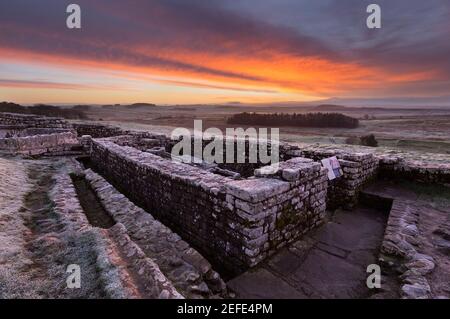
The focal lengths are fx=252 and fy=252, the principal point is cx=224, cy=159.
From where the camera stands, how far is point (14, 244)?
3967 mm

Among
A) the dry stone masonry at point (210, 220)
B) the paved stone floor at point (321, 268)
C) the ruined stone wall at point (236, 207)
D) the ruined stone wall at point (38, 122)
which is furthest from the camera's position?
the ruined stone wall at point (38, 122)

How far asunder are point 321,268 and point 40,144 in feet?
38.6

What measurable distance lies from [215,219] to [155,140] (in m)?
8.37

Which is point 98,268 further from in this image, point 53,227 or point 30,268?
point 53,227

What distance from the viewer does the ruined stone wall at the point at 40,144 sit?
996 centimetres

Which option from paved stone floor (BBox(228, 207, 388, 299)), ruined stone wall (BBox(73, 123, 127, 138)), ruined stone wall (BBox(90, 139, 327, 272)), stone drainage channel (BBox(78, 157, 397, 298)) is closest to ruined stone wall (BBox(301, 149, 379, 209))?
stone drainage channel (BBox(78, 157, 397, 298))

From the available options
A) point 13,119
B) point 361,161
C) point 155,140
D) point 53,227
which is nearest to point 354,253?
point 361,161

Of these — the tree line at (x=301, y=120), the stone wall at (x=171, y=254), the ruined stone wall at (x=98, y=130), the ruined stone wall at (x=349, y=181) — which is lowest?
the stone wall at (x=171, y=254)

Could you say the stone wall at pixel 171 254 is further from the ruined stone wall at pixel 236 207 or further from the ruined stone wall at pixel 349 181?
the ruined stone wall at pixel 349 181

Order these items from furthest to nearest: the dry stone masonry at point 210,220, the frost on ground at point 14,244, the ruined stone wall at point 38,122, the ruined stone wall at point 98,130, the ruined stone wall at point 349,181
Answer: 1. the ruined stone wall at point 98,130
2. the ruined stone wall at point 38,122
3. the ruined stone wall at point 349,181
4. the dry stone masonry at point 210,220
5. the frost on ground at point 14,244

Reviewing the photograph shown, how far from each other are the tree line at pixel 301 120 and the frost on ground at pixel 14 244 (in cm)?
3256

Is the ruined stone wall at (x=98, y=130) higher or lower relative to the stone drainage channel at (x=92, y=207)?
higher

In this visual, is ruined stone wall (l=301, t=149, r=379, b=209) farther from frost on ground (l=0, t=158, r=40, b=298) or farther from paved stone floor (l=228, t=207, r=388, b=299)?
frost on ground (l=0, t=158, r=40, b=298)

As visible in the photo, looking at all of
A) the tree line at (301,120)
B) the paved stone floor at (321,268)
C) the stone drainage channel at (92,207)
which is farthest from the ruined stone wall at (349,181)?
the tree line at (301,120)
